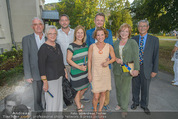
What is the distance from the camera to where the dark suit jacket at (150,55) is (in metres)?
3.04

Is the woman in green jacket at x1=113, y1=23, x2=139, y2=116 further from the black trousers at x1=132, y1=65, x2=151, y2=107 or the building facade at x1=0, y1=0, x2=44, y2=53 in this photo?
the building facade at x1=0, y1=0, x2=44, y2=53

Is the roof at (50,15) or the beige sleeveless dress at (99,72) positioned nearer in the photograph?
the beige sleeveless dress at (99,72)

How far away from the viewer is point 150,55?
3.06 metres

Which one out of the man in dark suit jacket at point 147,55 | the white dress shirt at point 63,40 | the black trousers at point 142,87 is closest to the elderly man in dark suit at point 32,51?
the white dress shirt at point 63,40

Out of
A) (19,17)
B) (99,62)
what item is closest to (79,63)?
(99,62)

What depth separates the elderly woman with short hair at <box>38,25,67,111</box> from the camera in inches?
94.1

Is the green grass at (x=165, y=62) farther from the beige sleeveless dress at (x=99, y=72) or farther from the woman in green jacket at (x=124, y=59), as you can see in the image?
the beige sleeveless dress at (x=99, y=72)

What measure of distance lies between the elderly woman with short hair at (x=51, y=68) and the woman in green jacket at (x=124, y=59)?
1464 millimetres

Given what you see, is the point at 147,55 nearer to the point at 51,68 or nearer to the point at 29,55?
the point at 51,68

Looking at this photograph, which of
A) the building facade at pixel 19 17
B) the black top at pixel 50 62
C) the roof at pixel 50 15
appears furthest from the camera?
the roof at pixel 50 15

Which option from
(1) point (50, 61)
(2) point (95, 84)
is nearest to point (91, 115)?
(2) point (95, 84)

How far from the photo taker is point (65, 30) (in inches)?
138

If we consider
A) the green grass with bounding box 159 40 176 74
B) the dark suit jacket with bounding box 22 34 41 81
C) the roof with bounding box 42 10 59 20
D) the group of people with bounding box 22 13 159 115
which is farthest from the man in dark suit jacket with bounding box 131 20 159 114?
the roof with bounding box 42 10 59 20

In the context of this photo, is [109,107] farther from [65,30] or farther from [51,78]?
[65,30]
